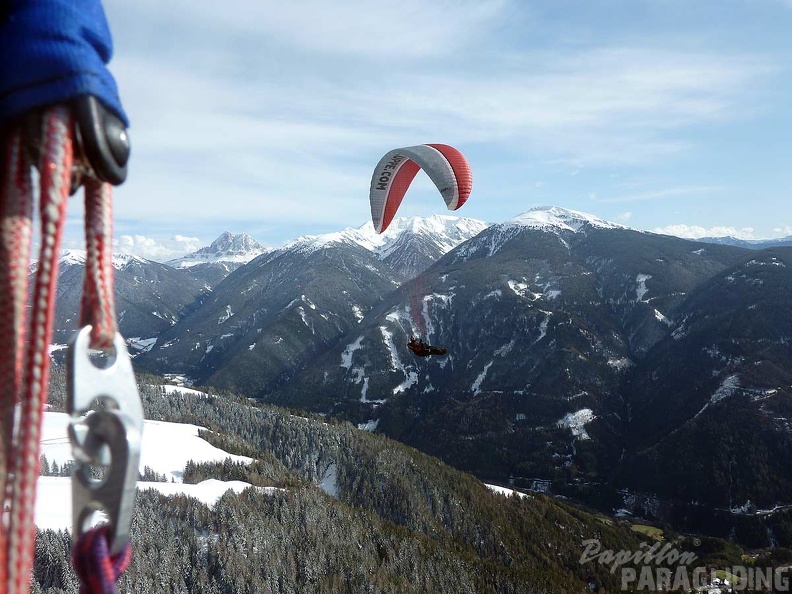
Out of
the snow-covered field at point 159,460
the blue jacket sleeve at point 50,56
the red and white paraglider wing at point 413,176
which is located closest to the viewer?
the blue jacket sleeve at point 50,56

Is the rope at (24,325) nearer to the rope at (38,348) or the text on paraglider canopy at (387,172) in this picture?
the rope at (38,348)

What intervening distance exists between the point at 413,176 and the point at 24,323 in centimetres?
2987

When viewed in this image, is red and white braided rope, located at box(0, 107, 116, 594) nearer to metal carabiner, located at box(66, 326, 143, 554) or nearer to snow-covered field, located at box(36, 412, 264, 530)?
metal carabiner, located at box(66, 326, 143, 554)

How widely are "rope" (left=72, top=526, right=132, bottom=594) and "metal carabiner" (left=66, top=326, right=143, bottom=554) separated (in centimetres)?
5

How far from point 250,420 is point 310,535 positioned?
87.0m

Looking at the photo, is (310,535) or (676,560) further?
(676,560)

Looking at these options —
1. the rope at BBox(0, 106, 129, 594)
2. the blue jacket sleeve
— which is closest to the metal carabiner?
the rope at BBox(0, 106, 129, 594)

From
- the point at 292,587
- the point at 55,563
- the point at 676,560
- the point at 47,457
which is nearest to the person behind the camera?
the point at 55,563

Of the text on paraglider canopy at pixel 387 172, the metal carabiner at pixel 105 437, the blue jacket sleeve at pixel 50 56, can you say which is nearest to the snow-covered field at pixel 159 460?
the text on paraglider canopy at pixel 387 172

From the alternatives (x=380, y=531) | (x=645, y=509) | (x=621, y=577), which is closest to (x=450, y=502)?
(x=380, y=531)

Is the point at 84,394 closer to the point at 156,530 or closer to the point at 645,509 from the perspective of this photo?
the point at 156,530

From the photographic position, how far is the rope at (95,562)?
2.49 meters

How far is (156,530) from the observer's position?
6944 centimetres

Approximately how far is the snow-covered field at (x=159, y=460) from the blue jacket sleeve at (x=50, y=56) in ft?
193
